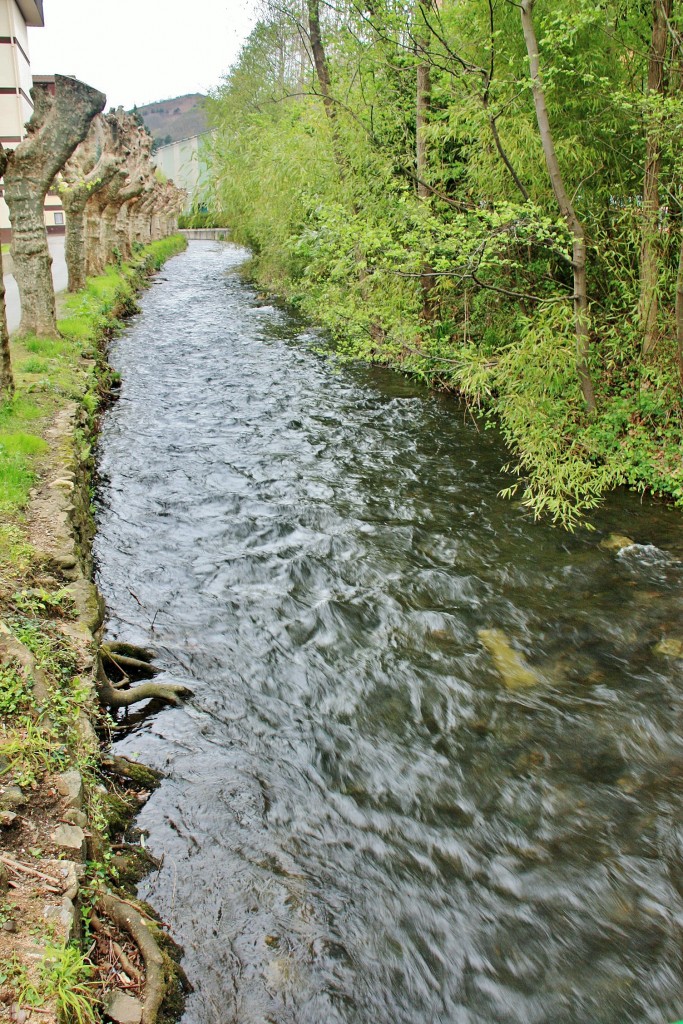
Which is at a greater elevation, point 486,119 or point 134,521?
point 486,119

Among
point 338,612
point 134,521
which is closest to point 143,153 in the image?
point 134,521

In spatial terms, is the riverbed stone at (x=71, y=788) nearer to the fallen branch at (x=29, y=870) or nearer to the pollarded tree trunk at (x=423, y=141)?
the fallen branch at (x=29, y=870)

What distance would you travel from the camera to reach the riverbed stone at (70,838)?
128 inches

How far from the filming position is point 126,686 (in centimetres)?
511

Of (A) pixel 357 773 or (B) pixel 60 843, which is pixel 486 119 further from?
(B) pixel 60 843

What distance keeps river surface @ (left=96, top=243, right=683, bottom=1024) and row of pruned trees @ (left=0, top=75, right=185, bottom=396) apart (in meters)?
4.03

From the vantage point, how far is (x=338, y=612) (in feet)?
20.7

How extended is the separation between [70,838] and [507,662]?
134 inches

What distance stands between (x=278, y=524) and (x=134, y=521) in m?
1.56

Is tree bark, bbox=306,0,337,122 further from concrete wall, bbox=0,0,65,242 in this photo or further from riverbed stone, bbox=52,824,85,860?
concrete wall, bbox=0,0,65,242

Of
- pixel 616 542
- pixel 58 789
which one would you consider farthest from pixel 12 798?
pixel 616 542

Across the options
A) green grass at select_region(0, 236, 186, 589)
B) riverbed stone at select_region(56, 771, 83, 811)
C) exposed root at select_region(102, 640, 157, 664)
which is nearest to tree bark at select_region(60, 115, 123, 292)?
green grass at select_region(0, 236, 186, 589)

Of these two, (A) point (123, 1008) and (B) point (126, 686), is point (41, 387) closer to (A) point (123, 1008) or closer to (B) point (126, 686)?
(B) point (126, 686)

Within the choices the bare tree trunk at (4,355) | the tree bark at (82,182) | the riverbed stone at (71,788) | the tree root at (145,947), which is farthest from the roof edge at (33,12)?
the tree root at (145,947)
